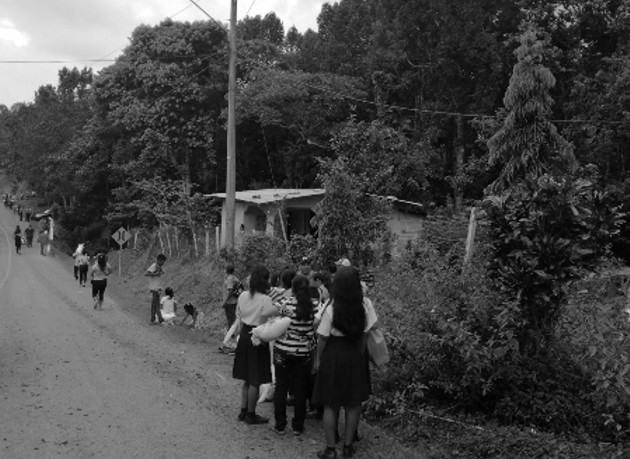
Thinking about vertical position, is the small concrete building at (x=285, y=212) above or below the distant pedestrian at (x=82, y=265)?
above

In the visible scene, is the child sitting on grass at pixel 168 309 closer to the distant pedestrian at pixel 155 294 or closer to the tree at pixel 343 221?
the distant pedestrian at pixel 155 294

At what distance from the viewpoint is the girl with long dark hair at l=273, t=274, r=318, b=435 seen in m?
6.79

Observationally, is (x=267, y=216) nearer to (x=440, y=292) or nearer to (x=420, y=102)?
(x=420, y=102)

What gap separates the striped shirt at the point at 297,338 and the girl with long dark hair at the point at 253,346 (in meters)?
0.33

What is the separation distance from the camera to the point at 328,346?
241 inches

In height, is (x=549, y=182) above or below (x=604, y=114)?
below

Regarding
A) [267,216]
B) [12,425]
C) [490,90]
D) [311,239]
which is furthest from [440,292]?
[490,90]

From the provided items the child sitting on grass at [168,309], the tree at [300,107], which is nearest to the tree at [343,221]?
the child sitting on grass at [168,309]

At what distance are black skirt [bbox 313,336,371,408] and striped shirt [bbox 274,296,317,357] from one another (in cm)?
68

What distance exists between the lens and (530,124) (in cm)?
2012

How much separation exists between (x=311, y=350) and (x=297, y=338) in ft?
0.69

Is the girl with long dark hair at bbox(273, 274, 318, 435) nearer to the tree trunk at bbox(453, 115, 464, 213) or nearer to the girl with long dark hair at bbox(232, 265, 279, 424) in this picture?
the girl with long dark hair at bbox(232, 265, 279, 424)

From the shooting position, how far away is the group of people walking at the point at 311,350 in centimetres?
598

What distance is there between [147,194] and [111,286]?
28.8ft
